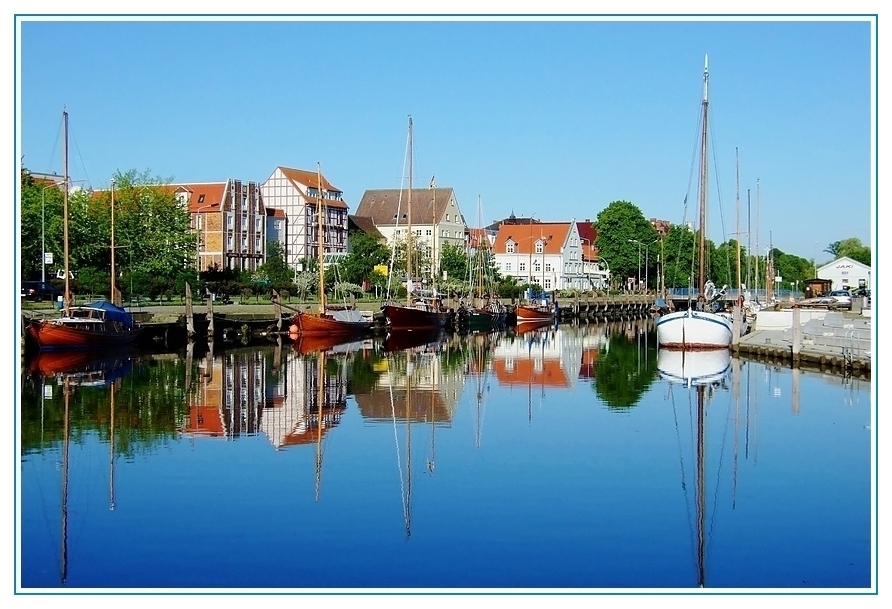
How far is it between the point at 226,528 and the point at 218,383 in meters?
20.7

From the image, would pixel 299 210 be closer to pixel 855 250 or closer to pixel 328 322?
pixel 328 322

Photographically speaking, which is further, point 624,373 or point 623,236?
point 623,236

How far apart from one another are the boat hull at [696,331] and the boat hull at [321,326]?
1801 centimetres

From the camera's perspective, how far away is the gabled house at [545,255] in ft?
486

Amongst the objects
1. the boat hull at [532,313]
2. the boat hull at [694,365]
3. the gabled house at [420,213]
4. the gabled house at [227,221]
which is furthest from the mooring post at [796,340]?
the gabled house at [420,213]

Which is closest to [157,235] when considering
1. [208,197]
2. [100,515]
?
[208,197]

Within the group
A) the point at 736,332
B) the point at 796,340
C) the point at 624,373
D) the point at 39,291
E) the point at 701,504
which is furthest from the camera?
the point at 39,291

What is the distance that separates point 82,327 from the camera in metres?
46.7

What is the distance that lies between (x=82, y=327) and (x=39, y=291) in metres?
14.7

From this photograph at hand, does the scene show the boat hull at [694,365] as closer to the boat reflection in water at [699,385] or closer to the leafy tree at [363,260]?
the boat reflection in water at [699,385]

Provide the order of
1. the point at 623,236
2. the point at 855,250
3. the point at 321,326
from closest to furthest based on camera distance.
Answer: the point at 321,326, the point at 623,236, the point at 855,250

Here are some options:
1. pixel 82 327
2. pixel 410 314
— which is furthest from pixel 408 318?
pixel 82 327
